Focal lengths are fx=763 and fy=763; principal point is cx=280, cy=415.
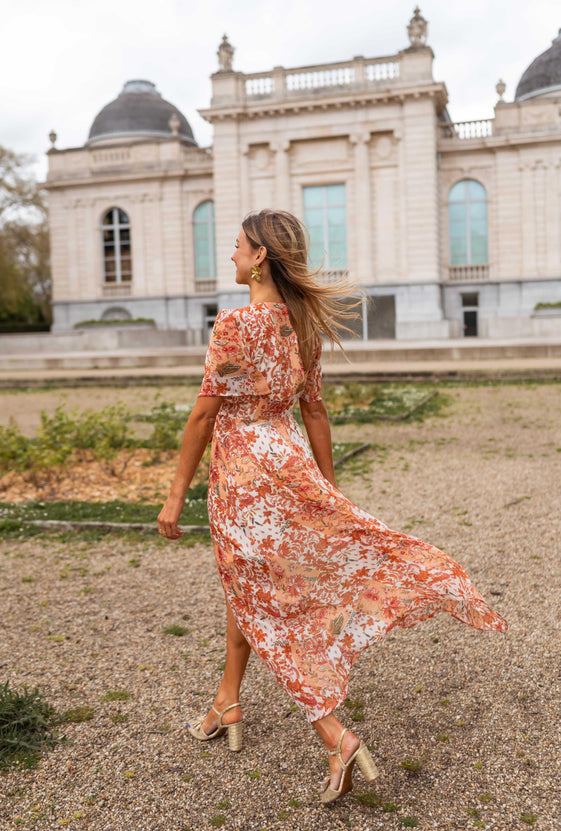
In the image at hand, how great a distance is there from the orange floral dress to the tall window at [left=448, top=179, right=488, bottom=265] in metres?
31.4

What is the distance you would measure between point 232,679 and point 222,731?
0.19 meters

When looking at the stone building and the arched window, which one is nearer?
the stone building

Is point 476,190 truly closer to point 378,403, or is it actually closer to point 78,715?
point 378,403

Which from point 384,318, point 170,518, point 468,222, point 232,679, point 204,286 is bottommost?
point 232,679

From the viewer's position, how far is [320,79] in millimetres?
30328

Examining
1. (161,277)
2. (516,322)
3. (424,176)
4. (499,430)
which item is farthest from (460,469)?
(161,277)

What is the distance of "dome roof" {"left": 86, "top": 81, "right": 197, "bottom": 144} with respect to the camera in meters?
38.0

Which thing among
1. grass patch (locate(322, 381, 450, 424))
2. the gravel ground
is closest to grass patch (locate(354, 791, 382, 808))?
the gravel ground

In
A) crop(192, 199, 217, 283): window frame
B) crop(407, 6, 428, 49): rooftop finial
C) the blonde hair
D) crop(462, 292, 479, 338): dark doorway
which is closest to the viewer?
the blonde hair

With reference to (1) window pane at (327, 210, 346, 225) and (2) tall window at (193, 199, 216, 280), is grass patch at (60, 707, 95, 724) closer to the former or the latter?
(1) window pane at (327, 210, 346, 225)

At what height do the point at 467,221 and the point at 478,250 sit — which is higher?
the point at 467,221

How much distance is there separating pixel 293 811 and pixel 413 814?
36 centimetres

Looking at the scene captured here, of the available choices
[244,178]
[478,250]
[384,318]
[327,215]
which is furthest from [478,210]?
[244,178]

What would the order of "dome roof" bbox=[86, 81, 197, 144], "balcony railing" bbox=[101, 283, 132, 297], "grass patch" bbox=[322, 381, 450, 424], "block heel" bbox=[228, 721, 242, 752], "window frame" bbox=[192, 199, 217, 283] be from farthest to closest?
1. "dome roof" bbox=[86, 81, 197, 144]
2. "balcony railing" bbox=[101, 283, 132, 297]
3. "window frame" bbox=[192, 199, 217, 283]
4. "grass patch" bbox=[322, 381, 450, 424]
5. "block heel" bbox=[228, 721, 242, 752]
